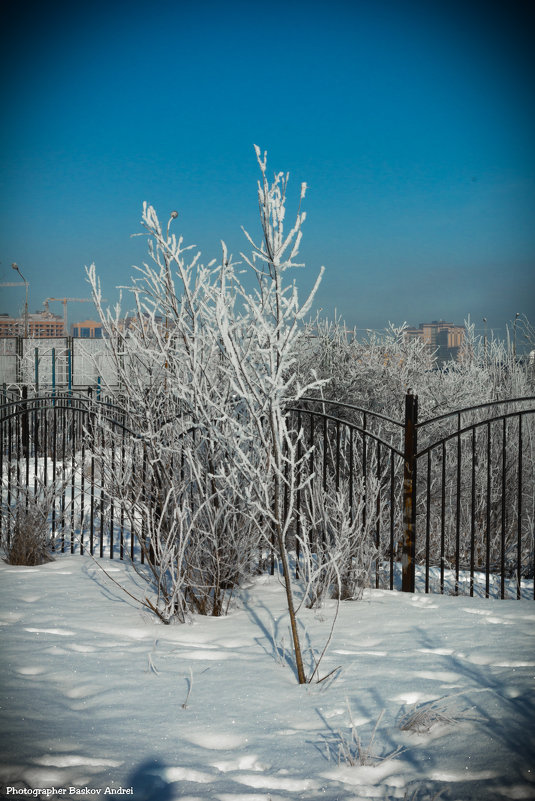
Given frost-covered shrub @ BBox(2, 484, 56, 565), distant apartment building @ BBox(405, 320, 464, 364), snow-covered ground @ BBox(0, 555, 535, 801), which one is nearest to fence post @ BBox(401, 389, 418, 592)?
snow-covered ground @ BBox(0, 555, 535, 801)

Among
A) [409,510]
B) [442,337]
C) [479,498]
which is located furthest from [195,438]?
[442,337]

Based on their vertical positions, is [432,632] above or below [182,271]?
below

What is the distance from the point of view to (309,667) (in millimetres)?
3404

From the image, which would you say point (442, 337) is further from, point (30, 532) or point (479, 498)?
point (30, 532)

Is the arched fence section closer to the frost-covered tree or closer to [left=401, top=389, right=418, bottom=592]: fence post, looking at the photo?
[left=401, top=389, right=418, bottom=592]: fence post

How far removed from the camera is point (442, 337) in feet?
257

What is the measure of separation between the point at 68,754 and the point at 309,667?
4.61 ft

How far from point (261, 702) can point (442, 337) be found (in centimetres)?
7904

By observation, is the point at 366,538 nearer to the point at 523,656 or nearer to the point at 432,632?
the point at 432,632

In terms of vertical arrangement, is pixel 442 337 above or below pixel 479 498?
above

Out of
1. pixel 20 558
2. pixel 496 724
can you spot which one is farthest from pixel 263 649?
pixel 20 558

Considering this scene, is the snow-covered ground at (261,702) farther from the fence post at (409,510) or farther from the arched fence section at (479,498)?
the arched fence section at (479,498)

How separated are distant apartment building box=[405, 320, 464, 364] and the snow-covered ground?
25.2ft

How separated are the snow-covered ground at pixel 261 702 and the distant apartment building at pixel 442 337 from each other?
25.2 feet
